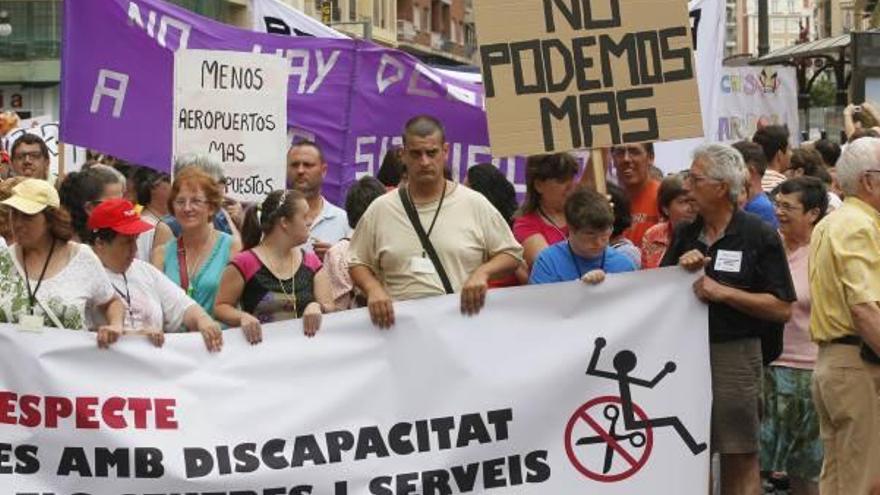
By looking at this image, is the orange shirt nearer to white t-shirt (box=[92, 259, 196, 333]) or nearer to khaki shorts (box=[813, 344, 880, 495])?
khaki shorts (box=[813, 344, 880, 495])

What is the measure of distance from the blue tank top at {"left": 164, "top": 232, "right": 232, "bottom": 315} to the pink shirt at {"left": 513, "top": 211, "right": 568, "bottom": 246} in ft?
4.23

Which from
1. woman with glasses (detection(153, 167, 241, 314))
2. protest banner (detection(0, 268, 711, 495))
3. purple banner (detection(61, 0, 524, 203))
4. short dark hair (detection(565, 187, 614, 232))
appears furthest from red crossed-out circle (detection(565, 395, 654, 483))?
purple banner (detection(61, 0, 524, 203))

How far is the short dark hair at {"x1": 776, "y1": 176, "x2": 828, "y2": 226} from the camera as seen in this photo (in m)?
9.04

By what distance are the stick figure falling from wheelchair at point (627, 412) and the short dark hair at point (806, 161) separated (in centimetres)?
489

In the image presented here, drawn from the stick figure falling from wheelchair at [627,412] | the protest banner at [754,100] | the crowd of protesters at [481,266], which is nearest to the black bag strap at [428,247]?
the crowd of protesters at [481,266]

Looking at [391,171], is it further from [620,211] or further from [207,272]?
[207,272]

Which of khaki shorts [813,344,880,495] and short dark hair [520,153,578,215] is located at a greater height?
short dark hair [520,153,578,215]

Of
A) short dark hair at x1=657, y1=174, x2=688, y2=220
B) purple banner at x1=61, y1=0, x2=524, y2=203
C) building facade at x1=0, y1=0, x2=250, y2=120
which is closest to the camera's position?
short dark hair at x1=657, y1=174, x2=688, y2=220

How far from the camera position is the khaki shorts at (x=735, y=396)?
24.4 ft

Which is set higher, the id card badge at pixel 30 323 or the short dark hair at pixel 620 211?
the short dark hair at pixel 620 211

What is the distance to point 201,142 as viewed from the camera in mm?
10656

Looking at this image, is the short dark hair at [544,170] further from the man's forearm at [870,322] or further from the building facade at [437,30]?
the building facade at [437,30]

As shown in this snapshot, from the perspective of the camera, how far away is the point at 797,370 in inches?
356

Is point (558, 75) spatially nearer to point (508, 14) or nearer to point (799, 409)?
point (508, 14)
